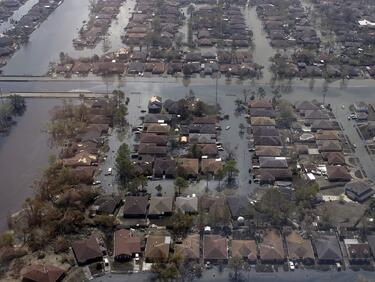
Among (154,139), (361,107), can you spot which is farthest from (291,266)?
(361,107)

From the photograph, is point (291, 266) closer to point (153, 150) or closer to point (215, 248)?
point (215, 248)

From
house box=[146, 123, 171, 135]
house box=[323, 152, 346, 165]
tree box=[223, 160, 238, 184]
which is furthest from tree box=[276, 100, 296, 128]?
house box=[146, 123, 171, 135]

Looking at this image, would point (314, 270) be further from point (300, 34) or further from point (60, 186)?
point (300, 34)

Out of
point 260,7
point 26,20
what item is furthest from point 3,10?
point 260,7

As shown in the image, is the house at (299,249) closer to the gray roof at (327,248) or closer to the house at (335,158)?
the gray roof at (327,248)

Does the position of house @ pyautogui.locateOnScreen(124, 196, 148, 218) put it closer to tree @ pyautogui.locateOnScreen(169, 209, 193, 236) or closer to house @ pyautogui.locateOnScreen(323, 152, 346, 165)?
tree @ pyautogui.locateOnScreen(169, 209, 193, 236)

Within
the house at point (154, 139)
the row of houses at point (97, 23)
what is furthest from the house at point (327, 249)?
the row of houses at point (97, 23)
